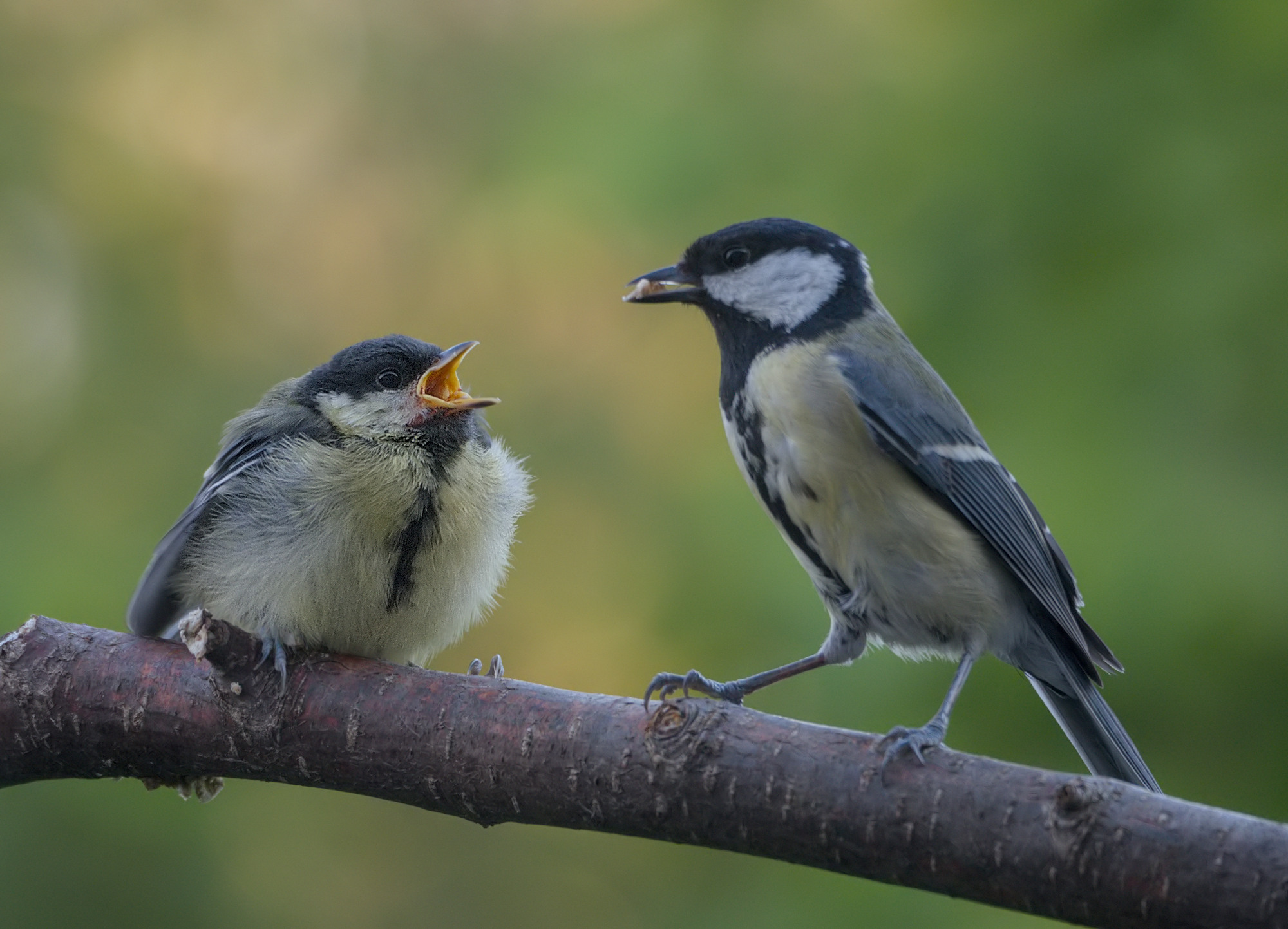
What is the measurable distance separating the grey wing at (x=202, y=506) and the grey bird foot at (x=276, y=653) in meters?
0.39

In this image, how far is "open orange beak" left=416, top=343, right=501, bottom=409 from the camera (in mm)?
2428

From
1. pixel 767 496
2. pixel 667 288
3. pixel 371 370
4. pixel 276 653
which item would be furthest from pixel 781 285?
pixel 276 653

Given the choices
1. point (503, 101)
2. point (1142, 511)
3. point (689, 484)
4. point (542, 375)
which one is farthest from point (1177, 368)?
point (503, 101)

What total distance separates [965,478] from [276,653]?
126 centimetres

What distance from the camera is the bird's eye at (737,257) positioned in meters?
2.43

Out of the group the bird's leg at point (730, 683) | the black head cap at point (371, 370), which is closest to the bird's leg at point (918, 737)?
the bird's leg at point (730, 683)

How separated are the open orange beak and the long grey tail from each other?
1.25m

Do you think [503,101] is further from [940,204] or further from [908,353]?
[908,353]

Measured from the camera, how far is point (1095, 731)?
231 cm

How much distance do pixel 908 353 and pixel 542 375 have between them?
1.46 m

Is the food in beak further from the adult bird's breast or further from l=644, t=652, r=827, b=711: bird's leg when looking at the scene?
l=644, t=652, r=827, b=711: bird's leg

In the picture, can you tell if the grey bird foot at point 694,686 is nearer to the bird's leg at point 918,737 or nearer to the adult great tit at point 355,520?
the bird's leg at point 918,737

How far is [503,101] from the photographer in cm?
400

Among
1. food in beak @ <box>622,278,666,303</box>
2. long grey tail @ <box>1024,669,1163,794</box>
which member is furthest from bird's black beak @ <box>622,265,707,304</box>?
long grey tail @ <box>1024,669,1163,794</box>
